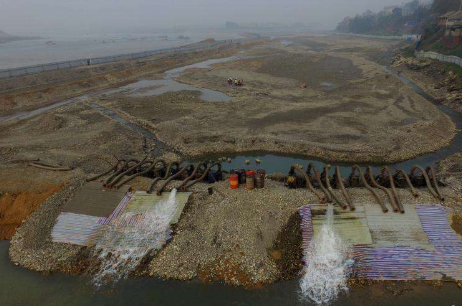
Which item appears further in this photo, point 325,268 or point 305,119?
point 305,119

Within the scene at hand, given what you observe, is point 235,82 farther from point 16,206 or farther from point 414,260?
point 414,260

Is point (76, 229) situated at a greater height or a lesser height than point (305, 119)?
lesser

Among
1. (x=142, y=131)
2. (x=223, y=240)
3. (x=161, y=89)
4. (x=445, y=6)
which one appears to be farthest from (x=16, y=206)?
(x=445, y=6)

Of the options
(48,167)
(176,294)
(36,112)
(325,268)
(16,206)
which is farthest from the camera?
(36,112)

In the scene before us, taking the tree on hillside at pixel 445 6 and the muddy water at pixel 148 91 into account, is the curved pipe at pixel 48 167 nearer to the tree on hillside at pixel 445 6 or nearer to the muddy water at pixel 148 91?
the muddy water at pixel 148 91

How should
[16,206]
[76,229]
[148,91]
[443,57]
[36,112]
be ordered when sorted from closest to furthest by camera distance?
[76,229] → [16,206] → [36,112] → [148,91] → [443,57]

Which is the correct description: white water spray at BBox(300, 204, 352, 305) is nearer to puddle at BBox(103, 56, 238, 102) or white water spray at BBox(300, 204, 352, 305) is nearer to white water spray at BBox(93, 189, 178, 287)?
white water spray at BBox(93, 189, 178, 287)

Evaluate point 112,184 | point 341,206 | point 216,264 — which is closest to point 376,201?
point 341,206
